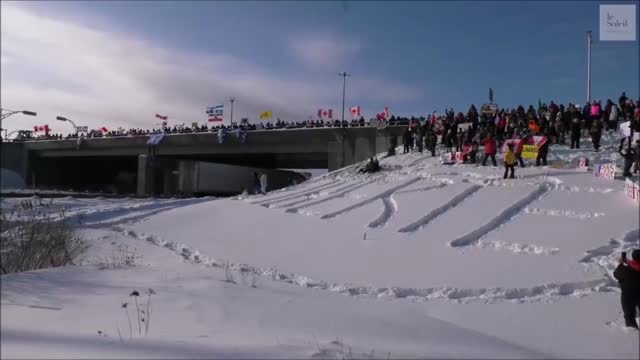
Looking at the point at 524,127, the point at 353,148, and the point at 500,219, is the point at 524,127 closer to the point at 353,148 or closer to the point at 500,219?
the point at 500,219

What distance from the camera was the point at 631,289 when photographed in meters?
7.49

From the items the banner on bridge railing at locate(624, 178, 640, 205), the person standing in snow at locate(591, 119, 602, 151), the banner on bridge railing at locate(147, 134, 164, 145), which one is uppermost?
the banner on bridge railing at locate(147, 134, 164, 145)

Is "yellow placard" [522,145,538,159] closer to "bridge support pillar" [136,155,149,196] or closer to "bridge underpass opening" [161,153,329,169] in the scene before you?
"bridge underpass opening" [161,153,329,169]

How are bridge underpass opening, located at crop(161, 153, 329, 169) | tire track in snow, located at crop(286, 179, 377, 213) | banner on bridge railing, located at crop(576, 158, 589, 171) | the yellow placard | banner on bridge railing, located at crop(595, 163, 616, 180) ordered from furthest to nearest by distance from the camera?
1. bridge underpass opening, located at crop(161, 153, 329, 169)
2. the yellow placard
3. tire track in snow, located at crop(286, 179, 377, 213)
4. banner on bridge railing, located at crop(576, 158, 589, 171)
5. banner on bridge railing, located at crop(595, 163, 616, 180)

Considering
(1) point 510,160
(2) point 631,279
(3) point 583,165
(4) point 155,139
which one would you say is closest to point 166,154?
(4) point 155,139

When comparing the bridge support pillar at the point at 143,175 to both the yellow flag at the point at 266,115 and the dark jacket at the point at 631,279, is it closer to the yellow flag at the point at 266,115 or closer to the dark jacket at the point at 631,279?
the yellow flag at the point at 266,115

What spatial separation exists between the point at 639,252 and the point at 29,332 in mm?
7584

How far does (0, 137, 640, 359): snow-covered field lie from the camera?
5.56 meters

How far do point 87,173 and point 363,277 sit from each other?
63.1 metres

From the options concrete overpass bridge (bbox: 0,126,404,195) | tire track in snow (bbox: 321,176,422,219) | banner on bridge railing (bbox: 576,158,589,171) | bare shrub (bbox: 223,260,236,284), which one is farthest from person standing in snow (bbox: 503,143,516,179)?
concrete overpass bridge (bbox: 0,126,404,195)

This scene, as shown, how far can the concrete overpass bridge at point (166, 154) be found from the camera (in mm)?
36000

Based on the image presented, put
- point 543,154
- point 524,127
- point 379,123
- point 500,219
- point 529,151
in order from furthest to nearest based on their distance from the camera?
point 379,123 → point 524,127 → point 529,151 → point 543,154 → point 500,219

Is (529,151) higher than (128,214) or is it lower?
higher

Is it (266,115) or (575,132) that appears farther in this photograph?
(266,115)
